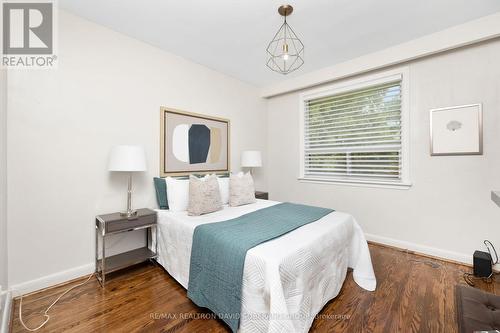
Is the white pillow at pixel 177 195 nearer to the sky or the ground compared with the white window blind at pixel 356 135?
nearer to the ground

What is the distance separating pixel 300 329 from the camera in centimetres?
140

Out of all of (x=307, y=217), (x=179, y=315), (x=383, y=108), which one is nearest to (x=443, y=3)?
(x=383, y=108)

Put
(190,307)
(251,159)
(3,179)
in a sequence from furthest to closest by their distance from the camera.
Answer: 1. (251,159)
2. (190,307)
3. (3,179)

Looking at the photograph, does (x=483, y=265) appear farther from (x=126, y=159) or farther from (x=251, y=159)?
(x=126, y=159)

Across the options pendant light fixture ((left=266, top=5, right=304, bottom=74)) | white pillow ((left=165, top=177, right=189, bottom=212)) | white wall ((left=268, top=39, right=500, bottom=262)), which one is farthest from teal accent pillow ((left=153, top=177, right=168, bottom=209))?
white wall ((left=268, top=39, right=500, bottom=262))

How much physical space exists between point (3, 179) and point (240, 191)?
2.13 m

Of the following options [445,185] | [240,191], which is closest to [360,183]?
[445,185]

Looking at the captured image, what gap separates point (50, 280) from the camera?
2074 millimetres

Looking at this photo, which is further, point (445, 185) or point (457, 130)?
point (445, 185)

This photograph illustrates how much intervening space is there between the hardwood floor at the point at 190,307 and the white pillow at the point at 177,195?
72cm

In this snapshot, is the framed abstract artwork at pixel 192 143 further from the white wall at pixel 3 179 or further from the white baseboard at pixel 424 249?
the white baseboard at pixel 424 249

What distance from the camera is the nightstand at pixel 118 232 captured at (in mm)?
2121

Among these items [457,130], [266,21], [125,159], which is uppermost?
[266,21]
